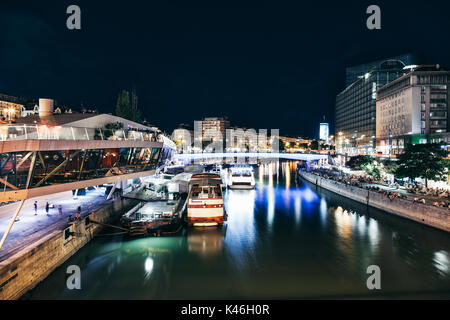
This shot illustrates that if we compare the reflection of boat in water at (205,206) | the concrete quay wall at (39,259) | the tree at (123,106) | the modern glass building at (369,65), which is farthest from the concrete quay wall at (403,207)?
the modern glass building at (369,65)

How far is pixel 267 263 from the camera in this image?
20.0 meters

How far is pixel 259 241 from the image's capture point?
81.4 ft

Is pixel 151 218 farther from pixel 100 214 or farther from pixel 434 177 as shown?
pixel 434 177

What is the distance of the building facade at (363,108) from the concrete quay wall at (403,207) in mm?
55925

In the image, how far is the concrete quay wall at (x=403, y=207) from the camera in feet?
82.1

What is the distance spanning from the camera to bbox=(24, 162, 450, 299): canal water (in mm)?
16000

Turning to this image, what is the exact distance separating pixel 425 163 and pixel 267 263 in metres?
25.7

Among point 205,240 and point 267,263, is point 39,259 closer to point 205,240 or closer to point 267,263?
point 205,240

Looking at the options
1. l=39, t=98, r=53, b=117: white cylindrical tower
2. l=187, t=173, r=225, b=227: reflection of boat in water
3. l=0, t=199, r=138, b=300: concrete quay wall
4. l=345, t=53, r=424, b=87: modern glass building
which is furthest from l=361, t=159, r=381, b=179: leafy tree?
l=345, t=53, r=424, b=87: modern glass building

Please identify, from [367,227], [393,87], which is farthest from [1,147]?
[393,87]

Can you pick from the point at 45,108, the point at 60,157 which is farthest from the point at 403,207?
the point at 45,108

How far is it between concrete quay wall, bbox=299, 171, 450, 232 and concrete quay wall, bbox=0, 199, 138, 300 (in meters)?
29.4

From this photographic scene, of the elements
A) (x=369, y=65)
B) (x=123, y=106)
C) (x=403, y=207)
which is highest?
(x=369, y=65)
